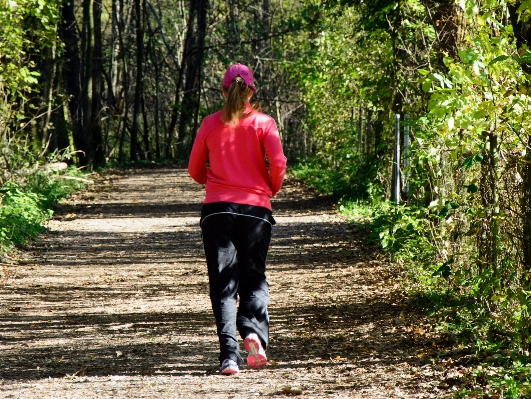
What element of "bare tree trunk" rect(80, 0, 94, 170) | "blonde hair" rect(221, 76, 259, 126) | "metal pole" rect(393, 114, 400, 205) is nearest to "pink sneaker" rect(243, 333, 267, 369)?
"blonde hair" rect(221, 76, 259, 126)

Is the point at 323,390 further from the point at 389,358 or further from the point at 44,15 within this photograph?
the point at 44,15

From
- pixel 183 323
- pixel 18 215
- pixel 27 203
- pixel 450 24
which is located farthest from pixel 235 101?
pixel 27 203

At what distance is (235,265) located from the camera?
234 inches

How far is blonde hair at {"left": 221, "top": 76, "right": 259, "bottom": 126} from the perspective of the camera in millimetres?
5777

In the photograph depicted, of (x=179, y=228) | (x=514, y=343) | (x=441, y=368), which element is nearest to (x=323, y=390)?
(x=441, y=368)

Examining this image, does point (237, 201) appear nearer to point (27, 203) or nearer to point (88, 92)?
point (27, 203)

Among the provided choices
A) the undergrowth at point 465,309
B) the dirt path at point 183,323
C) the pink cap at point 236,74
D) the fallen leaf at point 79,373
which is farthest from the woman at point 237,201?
the undergrowth at point 465,309

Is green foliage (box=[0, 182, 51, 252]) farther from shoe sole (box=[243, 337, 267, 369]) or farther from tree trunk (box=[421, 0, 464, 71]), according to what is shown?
shoe sole (box=[243, 337, 267, 369])

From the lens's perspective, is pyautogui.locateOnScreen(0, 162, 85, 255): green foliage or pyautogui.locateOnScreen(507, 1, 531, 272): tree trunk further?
pyautogui.locateOnScreen(0, 162, 85, 255): green foliage

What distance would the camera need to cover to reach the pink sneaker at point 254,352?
5754 mm

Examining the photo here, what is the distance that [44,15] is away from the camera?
709 inches

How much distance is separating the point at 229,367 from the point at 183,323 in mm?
2148

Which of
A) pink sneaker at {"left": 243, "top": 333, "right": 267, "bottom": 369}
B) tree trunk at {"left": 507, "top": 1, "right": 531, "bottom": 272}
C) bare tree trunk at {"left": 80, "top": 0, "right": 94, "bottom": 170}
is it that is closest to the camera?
pink sneaker at {"left": 243, "top": 333, "right": 267, "bottom": 369}

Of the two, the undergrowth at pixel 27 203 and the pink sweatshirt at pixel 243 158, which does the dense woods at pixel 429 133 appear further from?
the pink sweatshirt at pixel 243 158
